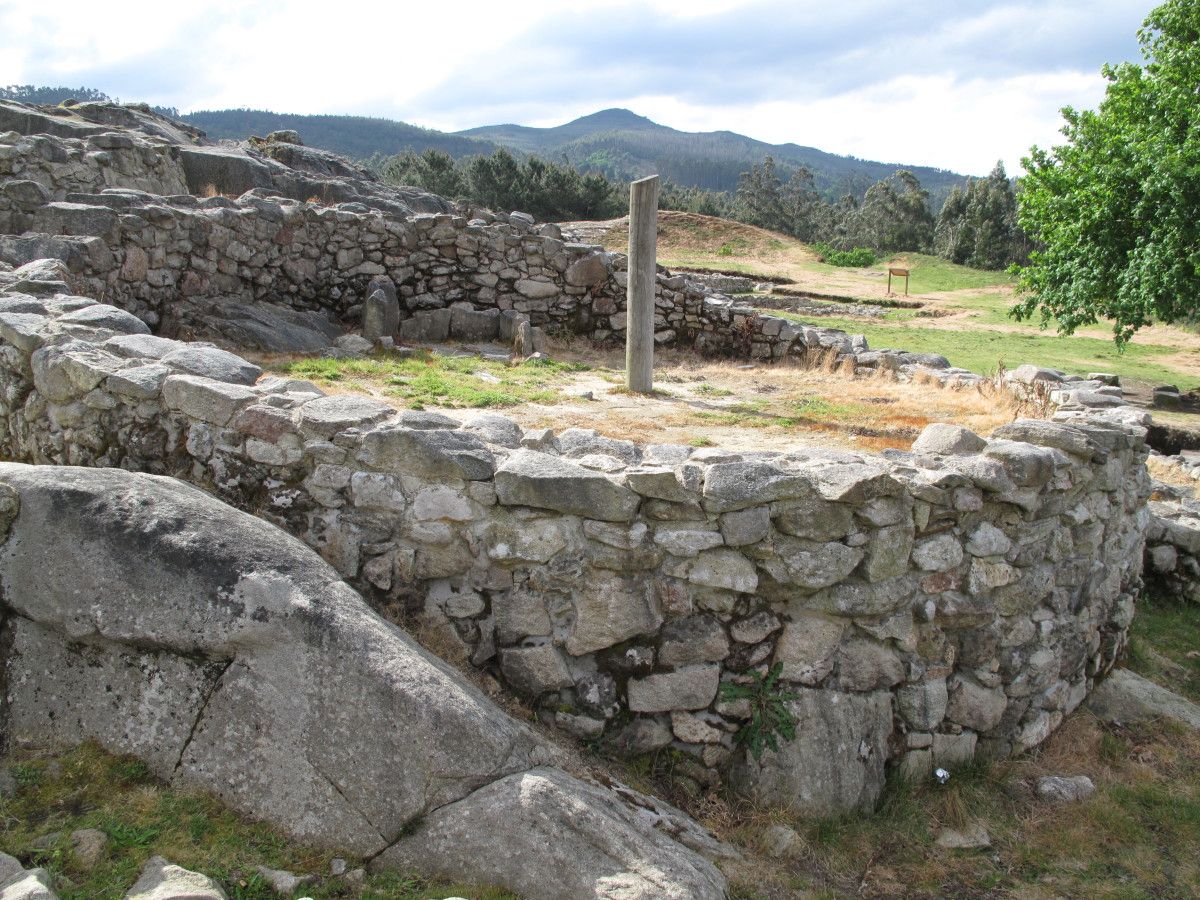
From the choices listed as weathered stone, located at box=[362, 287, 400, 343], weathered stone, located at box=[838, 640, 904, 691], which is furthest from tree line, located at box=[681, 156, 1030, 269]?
weathered stone, located at box=[838, 640, 904, 691]

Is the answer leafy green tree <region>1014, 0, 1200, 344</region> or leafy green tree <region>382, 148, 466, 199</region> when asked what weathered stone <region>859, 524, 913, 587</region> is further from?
leafy green tree <region>382, 148, 466, 199</region>

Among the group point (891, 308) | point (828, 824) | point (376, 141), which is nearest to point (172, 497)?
point (828, 824)

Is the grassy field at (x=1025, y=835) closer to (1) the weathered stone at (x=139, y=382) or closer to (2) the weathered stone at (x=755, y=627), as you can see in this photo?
(2) the weathered stone at (x=755, y=627)

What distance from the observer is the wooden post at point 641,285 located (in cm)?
955

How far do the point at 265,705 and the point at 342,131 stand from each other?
176 meters

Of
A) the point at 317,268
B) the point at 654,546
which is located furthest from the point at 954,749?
the point at 317,268

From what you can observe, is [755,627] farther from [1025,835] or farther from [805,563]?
[1025,835]

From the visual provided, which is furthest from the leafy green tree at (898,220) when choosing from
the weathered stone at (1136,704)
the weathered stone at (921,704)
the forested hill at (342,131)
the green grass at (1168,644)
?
the forested hill at (342,131)

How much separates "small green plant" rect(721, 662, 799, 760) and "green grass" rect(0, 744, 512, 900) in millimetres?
1714

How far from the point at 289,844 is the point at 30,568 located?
151 centimetres

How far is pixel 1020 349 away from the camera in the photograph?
19.5 m

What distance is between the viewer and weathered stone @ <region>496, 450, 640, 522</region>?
448cm

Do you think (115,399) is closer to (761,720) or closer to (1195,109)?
(761,720)

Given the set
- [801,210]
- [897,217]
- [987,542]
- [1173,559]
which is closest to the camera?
[987,542]
